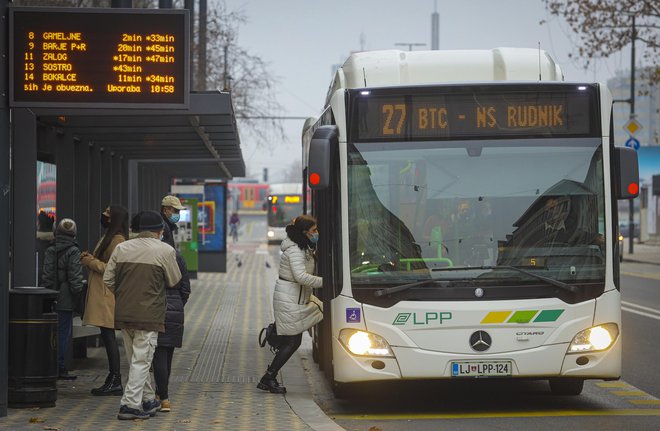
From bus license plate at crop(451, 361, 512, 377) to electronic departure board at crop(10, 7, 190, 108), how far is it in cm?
312

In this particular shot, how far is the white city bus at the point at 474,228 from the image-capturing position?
10.2 m

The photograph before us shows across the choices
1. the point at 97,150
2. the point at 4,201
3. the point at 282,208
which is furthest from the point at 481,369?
the point at 282,208

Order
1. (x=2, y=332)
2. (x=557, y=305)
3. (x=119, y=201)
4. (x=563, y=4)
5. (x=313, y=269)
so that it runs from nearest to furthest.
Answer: (x=2, y=332) < (x=557, y=305) < (x=313, y=269) < (x=119, y=201) < (x=563, y=4)

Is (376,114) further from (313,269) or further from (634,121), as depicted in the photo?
(634,121)

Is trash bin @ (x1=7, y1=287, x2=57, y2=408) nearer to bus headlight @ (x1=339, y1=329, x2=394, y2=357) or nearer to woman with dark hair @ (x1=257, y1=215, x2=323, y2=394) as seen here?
woman with dark hair @ (x1=257, y1=215, x2=323, y2=394)

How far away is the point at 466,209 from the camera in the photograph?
408 inches

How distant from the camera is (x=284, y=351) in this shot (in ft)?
38.1

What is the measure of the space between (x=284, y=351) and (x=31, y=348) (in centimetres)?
245

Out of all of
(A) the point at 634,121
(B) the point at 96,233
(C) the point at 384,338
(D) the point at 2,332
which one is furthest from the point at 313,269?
(A) the point at 634,121

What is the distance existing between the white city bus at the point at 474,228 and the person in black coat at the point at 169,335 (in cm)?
128

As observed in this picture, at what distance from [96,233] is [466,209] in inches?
285

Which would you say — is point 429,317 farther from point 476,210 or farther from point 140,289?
point 140,289

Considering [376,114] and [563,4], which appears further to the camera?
[563,4]

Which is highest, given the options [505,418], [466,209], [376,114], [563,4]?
[563,4]
